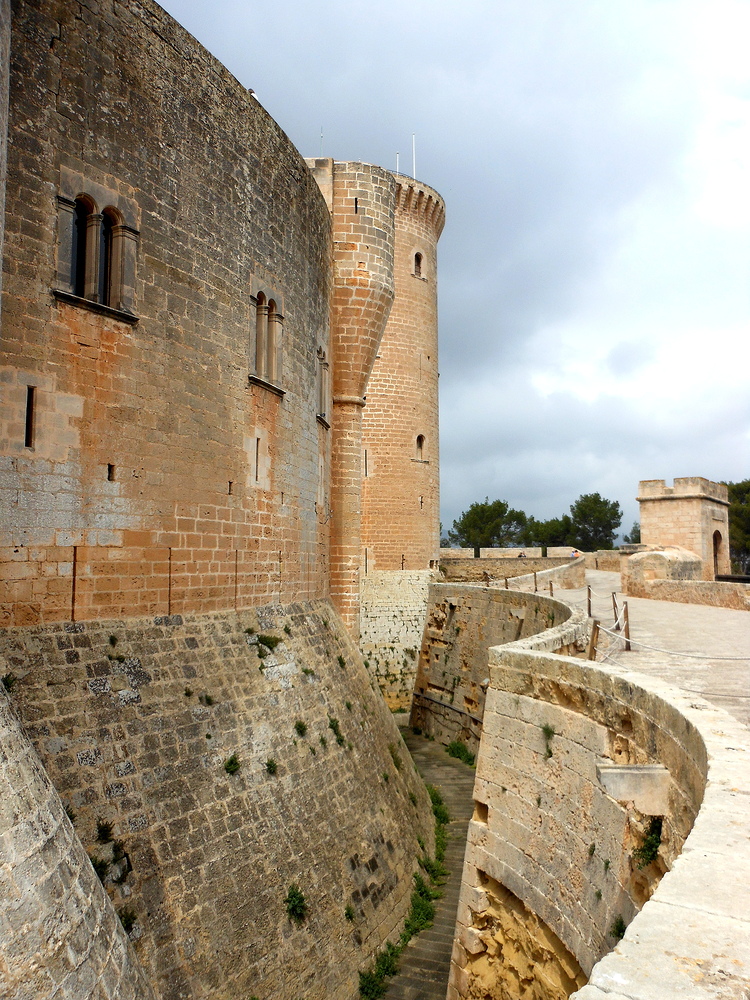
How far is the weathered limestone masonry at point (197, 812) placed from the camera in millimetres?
4016

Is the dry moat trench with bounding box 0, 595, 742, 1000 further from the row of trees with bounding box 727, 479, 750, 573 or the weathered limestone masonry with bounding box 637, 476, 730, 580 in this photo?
the row of trees with bounding box 727, 479, 750, 573

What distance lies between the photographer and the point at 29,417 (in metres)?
5.71

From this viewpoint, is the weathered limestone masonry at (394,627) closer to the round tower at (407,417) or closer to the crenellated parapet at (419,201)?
the round tower at (407,417)

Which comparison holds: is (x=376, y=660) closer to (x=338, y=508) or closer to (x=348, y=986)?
(x=338, y=508)

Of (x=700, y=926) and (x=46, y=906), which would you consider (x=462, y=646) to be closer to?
(x=46, y=906)

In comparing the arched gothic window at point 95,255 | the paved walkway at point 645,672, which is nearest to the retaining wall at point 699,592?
the paved walkway at point 645,672

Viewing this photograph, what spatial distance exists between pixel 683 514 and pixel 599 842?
2398 cm

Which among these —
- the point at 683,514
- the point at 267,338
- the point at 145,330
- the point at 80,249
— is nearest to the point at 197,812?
the point at 145,330

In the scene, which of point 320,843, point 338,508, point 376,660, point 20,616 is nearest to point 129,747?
point 20,616

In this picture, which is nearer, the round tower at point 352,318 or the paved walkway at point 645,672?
the paved walkway at point 645,672

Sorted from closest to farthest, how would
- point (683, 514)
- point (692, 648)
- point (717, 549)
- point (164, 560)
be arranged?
point (164, 560)
point (692, 648)
point (683, 514)
point (717, 549)

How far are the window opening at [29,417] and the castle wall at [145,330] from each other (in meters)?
0.02

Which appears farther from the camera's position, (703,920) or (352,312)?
(352,312)

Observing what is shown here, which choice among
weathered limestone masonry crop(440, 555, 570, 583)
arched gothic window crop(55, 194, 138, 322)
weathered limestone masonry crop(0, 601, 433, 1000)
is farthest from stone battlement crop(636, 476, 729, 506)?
arched gothic window crop(55, 194, 138, 322)
